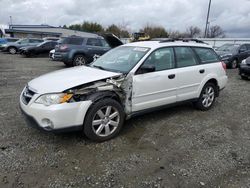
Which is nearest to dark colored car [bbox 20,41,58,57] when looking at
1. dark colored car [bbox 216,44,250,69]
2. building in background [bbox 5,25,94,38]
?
dark colored car [bbox 216,44,250,69]

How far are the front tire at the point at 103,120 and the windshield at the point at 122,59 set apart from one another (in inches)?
27.8

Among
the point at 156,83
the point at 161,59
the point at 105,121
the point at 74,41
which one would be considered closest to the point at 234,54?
the point at 74,41

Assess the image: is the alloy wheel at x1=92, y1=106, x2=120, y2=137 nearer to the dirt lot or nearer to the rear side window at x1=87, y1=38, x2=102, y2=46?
the dirt lot

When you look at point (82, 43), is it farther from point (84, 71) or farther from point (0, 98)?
point (84, 71)

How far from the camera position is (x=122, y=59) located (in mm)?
4270

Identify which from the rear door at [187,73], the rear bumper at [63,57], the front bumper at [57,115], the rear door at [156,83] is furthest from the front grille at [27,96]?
the rear bumper at [63,57]

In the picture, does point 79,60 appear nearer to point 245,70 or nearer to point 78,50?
point 78,50

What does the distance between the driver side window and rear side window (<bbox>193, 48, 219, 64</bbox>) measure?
881 millimetres

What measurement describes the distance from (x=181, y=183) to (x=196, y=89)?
8.44ft

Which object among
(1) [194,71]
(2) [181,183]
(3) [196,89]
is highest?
(1) [194,71]

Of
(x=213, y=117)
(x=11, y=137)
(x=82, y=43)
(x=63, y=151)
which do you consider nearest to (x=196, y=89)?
(x=213, y=117)

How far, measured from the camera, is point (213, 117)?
15.8ft

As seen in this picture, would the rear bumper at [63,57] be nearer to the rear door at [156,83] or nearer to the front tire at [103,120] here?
the rear door at [156,83]

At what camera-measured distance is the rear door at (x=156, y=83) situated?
3807mm
